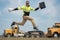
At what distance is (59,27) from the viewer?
15297mm

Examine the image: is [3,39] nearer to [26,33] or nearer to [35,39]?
[35,39]

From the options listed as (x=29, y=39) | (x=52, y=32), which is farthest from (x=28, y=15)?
(x=29, y=39)

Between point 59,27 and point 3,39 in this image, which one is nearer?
point 3,39

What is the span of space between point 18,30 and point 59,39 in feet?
14.6

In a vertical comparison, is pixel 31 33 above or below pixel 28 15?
below

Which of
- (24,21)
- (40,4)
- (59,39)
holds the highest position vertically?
(40,4)

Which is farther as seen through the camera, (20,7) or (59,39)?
(20,7)

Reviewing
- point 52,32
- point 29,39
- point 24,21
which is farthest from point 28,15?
point 29,39

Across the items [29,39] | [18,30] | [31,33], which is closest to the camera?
[29,39]

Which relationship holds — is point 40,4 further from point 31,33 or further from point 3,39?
point 3,39

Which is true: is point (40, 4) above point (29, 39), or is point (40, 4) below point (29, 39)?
above

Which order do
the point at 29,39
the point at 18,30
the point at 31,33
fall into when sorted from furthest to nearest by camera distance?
the point at 18,30 < the point at 31,33 < the point at 29,39

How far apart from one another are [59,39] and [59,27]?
15.7 feet

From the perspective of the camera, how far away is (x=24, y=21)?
46.8 ft
